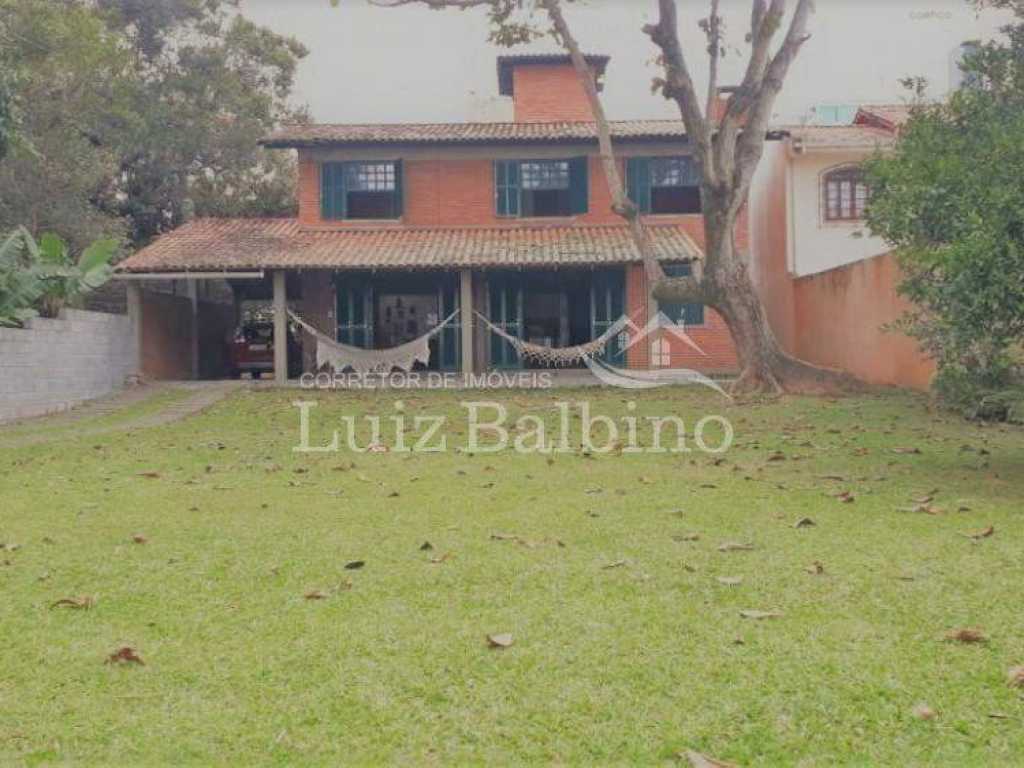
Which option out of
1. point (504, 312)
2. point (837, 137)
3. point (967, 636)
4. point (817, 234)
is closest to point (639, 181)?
point (504, 312)

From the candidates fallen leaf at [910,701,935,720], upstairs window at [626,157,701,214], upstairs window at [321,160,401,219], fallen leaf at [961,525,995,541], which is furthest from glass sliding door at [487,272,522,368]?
fallen leaf at [910,701,935,720]

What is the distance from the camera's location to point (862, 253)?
18625 mm

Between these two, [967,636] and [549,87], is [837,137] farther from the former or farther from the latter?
[967,636]

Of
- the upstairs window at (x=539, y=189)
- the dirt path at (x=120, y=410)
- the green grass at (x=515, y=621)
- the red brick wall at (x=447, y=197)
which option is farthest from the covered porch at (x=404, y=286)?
the green grass at (x=515, y=621)

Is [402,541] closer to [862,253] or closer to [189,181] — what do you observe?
[862,253]

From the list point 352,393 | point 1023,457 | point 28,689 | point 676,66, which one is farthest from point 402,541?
point 352,393

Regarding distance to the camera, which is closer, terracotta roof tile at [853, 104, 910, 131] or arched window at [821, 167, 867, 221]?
arched window at [821, 167, 867, 221]

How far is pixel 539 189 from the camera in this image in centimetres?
1797

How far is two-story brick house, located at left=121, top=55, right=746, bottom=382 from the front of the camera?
1727 cm

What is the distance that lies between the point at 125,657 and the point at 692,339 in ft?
49.9

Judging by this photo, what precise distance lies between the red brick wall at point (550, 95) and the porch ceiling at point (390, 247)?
3.12 m

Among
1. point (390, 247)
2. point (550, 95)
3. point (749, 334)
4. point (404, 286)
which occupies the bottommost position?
point (749, 334)

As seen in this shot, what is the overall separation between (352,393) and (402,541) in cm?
1012

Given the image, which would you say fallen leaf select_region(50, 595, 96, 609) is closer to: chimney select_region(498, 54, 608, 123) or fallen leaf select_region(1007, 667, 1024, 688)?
fallen leaf select_region(1007, 667, 1024, 688)
